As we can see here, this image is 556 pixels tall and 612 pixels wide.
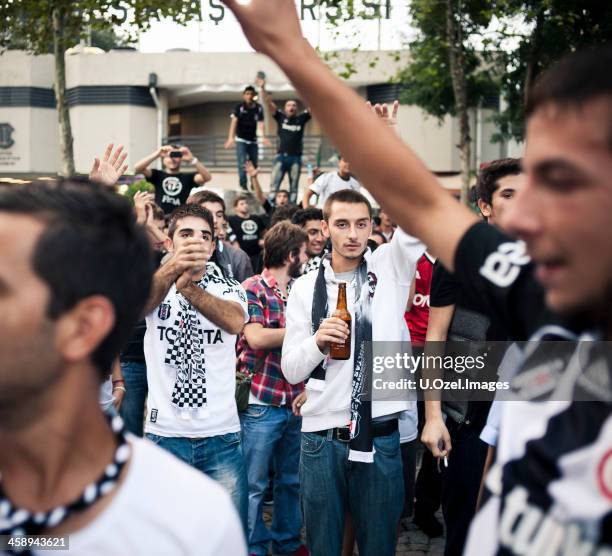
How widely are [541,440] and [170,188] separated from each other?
29.3ft

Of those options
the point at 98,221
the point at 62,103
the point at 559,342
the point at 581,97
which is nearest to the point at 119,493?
the point at 98,221

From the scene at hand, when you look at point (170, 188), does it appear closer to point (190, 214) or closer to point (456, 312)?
point (190, 214)

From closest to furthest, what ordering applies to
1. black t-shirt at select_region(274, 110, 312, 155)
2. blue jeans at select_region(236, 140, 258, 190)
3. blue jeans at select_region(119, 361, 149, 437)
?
blue jeans at select_region(119, 361, 149, 437) → black t-shirt at select_region(274, 110, 312, 155) → blue jeans at select_region(236, 140, 258, 190)

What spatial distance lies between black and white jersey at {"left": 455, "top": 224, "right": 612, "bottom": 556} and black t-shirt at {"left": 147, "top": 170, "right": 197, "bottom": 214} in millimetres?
8489

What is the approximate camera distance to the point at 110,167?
5043 millimetres

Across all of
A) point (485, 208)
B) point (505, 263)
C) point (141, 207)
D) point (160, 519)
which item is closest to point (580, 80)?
point (505, 263)

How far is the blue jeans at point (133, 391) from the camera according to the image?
6.94 m

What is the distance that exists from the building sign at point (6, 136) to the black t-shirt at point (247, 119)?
68.0 feet

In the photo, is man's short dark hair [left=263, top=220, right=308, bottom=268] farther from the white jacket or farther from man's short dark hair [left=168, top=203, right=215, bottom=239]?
the white jacket

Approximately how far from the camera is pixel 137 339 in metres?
6.86

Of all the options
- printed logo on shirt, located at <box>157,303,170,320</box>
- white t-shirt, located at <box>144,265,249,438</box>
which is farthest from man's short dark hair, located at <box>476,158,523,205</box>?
printed logo on shirt, located at <box>157,303,170,320</box>

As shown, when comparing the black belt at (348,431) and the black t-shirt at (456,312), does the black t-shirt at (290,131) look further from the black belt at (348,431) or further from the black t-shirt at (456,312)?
the black belt at (348,431)

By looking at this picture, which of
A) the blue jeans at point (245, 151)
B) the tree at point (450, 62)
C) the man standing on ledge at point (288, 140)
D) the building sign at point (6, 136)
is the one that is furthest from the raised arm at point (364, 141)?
the building sign at point (6, 136)

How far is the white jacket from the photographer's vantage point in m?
4.86
